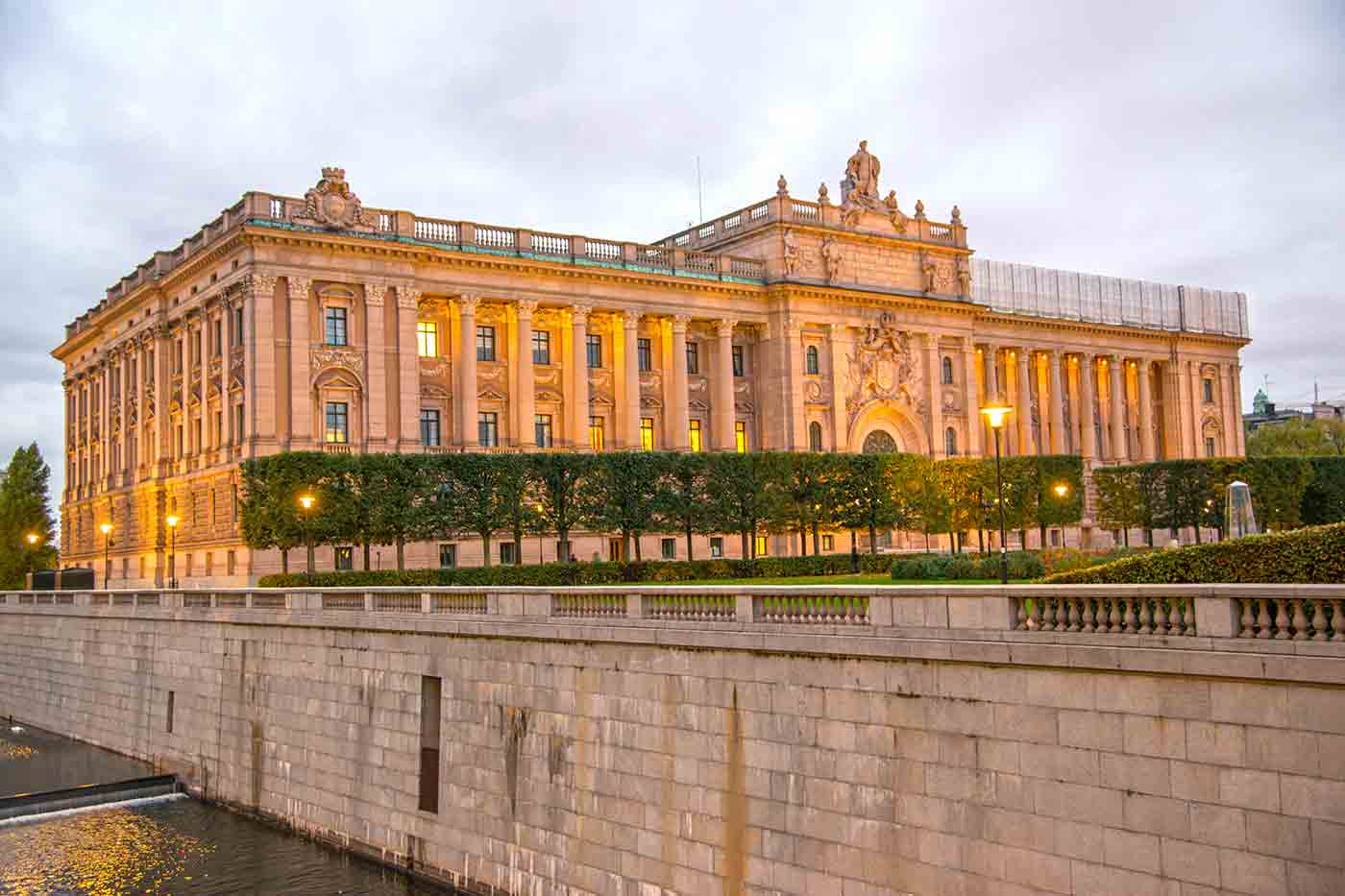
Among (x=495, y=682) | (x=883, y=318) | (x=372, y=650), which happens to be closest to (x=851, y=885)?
(x=495, y=682)

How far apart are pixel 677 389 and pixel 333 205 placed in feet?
71.6

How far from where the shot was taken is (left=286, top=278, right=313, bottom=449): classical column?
59.3 meters

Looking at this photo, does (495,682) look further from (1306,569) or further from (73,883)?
(1306,569)

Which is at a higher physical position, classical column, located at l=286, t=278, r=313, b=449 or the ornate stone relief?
the ornate stone relief

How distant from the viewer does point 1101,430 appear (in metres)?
98.9

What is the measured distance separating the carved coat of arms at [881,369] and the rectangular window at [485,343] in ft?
70.7

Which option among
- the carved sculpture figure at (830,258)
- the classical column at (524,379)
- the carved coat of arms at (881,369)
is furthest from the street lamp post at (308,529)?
the carved sculpture figure at (830,258)

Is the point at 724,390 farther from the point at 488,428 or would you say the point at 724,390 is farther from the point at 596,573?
the point at 596,573

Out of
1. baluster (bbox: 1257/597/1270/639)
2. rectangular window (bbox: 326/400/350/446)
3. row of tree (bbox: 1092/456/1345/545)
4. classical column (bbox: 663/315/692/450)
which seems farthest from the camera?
classical column (bbox: 663/315/692/450)

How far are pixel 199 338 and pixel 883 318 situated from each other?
3904 centimetres

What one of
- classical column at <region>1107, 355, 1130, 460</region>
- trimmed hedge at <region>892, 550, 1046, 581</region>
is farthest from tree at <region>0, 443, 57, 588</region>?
classical column at <region>1107, 355, 1130, 460</region>

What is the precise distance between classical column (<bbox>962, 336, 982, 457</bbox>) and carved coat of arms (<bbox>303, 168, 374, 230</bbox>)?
131 ft

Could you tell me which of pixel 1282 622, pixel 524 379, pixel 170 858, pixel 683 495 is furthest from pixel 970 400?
pixel 1282 622

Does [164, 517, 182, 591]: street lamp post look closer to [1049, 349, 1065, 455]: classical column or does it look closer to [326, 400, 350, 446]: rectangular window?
[326, 400, 350, 446]: rectangular window
